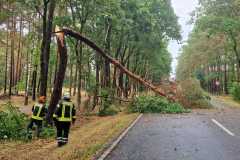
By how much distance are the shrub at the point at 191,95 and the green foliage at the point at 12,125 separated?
19.0 metres

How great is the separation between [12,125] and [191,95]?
21.2 metres

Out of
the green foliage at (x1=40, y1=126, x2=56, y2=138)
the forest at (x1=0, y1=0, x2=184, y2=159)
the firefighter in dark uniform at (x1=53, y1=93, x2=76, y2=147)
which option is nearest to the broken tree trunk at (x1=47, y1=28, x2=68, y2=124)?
the forest at (x1=0, y1=0, x2=184, y2=159)

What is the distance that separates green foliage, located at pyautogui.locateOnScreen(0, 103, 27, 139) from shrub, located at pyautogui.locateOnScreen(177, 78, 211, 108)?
19.0 m

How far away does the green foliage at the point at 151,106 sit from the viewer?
3334cm

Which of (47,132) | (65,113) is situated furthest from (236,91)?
(65,113)

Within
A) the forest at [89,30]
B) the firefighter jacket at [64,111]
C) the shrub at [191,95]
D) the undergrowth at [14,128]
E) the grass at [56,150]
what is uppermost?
the forest at [89,30]

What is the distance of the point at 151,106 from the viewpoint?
1316 inches

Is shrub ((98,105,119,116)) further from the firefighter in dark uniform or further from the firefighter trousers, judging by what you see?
the firefighter in dark uniform

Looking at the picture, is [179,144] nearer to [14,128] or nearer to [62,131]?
[62,131]

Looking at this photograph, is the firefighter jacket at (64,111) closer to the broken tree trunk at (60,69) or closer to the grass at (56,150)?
the grass at (56,150)

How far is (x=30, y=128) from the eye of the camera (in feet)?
A: 62.8

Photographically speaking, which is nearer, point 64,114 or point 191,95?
point 64,114

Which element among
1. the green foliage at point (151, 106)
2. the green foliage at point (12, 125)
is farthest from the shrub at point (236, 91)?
the green foliage at point (12, 125)

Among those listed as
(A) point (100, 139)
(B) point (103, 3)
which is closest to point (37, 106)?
(A) point (100, 139)
